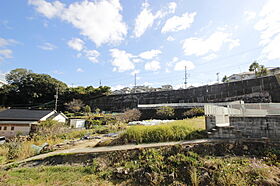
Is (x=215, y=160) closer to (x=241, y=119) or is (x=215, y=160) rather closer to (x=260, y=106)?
(x=241, y=119)

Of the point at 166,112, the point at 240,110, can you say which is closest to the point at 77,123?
the point at 166,112

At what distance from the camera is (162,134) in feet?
18.7

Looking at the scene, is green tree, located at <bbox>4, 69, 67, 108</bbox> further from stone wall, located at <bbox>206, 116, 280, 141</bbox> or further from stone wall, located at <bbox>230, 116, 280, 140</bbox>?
stone wall, located at <bbox>230, 116, 280, 140</bbox>

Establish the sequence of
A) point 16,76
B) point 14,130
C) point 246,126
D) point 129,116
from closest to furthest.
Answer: point 246,126 < point 14,130 < point 129,116 < point 16,76

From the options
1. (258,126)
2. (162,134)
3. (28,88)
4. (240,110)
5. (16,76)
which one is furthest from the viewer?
(16,76)

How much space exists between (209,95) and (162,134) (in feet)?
55.3

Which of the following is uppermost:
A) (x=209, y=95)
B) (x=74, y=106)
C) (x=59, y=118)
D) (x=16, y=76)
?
(x=16, y=76)

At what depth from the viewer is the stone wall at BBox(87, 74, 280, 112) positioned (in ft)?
48.7

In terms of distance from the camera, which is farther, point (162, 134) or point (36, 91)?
point (36, 91)

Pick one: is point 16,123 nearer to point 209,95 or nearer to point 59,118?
point 59,118

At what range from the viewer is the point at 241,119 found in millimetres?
4992

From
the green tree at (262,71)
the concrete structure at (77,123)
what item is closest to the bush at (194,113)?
the concrete structure at (77,123)

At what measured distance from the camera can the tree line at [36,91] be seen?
85.4 feet

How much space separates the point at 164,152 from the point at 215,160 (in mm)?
1654
